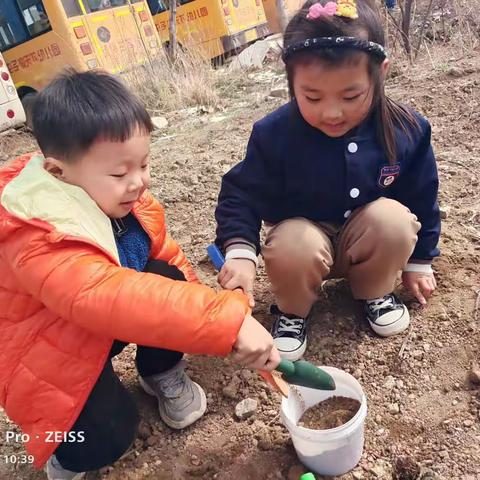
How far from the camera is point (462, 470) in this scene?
1.21m

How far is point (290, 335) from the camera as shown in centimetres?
162

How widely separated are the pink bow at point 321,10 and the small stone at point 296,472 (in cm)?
111

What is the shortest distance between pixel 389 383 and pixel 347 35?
0.94 meters

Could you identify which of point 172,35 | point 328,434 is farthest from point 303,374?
point 172,35

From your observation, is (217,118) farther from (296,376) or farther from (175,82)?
(296,376)

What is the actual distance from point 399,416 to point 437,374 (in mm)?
185

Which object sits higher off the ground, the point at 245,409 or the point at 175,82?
the point at 175,82

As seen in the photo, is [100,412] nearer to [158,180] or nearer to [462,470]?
[462,470]

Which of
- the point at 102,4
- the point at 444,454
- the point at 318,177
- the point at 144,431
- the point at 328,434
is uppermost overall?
the point at 102,4

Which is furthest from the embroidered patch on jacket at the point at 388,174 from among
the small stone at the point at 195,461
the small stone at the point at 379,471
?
the small stone at the point at 195,461

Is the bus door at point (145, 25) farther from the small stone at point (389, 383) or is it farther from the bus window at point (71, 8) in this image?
the small stone at point (389, 383)

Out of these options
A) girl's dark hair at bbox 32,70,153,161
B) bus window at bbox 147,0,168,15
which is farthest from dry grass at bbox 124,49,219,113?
girl's dark hair at bbox 32,70,153,161

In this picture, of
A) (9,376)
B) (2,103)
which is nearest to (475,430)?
(9,376)

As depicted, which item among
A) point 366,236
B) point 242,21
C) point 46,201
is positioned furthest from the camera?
point 242,21
